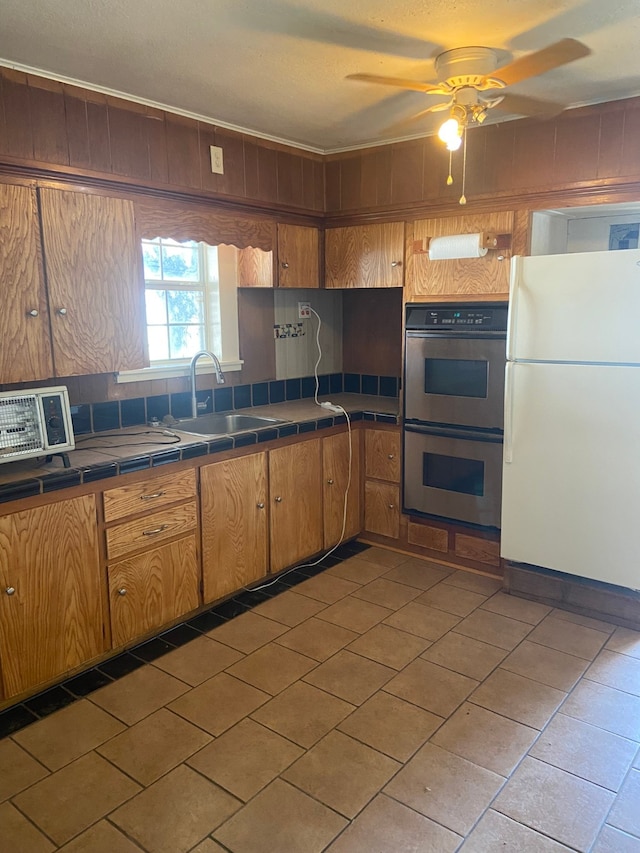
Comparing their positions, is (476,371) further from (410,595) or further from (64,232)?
(64,232)

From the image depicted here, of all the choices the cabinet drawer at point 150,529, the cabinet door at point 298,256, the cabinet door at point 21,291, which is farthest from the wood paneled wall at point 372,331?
the cabinet door at point 21,291

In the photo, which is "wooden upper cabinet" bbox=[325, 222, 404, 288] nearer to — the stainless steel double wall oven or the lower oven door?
the stainless steel double wall oven

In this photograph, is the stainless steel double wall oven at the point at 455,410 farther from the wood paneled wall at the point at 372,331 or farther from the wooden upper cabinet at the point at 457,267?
the wood paneled wall at the point at 372,331

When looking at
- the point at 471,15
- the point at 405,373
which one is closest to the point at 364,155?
the point at 405,373

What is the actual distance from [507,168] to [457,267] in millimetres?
519

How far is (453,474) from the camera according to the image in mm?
3453

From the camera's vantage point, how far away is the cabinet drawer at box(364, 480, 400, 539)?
12.3 feet

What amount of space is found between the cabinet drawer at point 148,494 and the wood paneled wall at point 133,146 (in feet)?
4.27

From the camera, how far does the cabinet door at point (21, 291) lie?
237cm

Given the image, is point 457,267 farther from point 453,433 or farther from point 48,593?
point 48,593

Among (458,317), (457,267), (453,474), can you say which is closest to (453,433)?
(453,474)

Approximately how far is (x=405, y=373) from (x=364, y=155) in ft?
4.17

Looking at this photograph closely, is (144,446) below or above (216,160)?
below

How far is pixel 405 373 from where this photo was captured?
3531 millimetres
